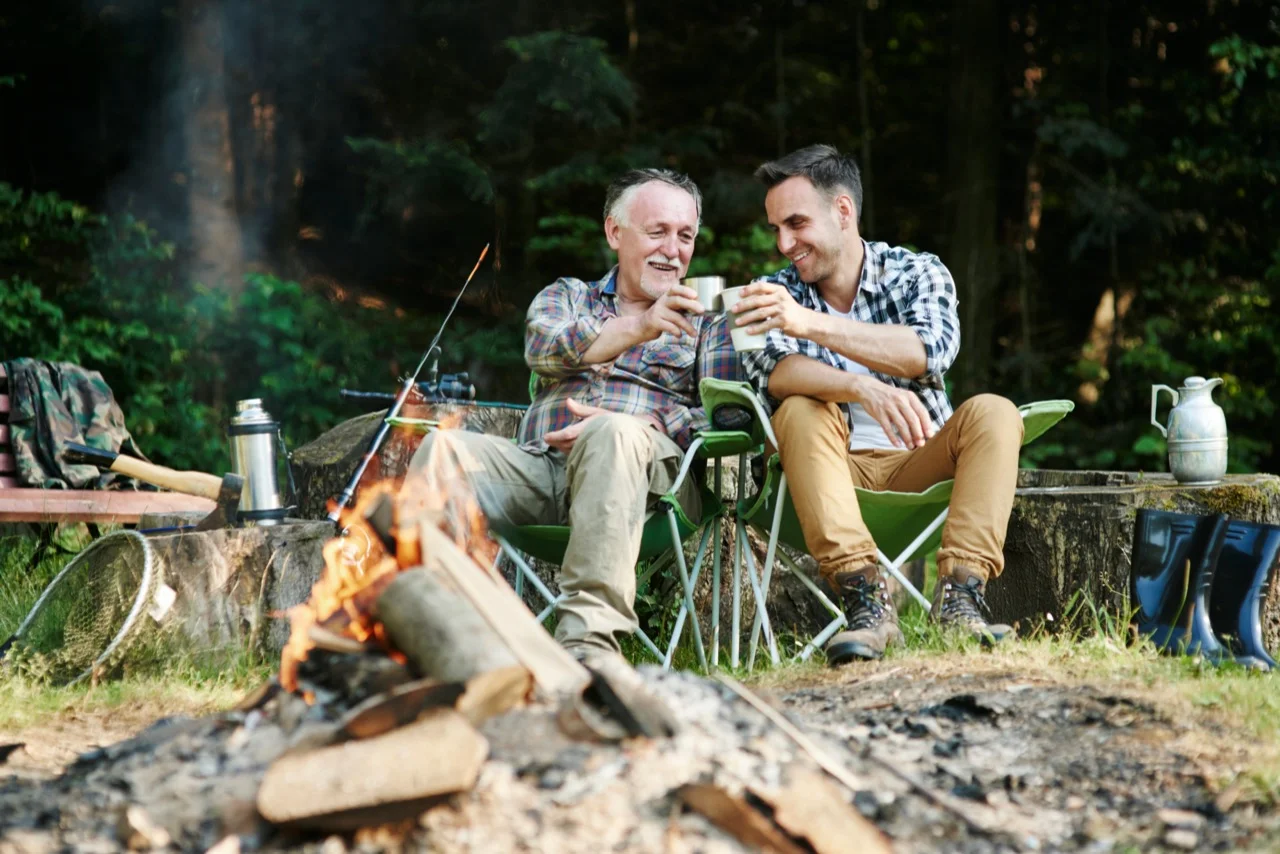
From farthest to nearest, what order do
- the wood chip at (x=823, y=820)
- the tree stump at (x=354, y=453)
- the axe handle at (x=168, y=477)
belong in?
the axe handle at (x=168, y=477) < the tree stump at (x=354, y=453) < the wood chip at (x=823, y=820)

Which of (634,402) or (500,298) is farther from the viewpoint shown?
(500,298)

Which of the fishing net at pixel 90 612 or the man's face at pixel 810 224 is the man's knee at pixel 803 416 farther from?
the fishing net at pixel 90 612

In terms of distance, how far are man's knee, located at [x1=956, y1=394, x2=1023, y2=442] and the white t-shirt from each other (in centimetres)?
33

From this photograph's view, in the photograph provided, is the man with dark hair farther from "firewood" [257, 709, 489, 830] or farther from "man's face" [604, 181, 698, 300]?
"firewood" [257, 709, 489, 830]

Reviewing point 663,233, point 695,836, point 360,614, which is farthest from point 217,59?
point 695,836

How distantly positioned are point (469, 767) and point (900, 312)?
1.96 metres

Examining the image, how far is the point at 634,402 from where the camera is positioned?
327 centimetres

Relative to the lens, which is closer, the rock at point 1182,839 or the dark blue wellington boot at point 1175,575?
the rock at point 1182,839

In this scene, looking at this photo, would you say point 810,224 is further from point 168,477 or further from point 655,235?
point 168,477

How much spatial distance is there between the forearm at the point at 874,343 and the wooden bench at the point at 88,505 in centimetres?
232

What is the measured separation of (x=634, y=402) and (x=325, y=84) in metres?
5.38

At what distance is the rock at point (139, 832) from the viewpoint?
1617 millimetres

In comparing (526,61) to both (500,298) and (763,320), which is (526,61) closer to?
(500,298)

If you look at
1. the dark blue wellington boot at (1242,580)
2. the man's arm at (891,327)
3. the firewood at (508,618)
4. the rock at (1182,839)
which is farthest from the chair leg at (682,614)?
the rock at (1182,839)
